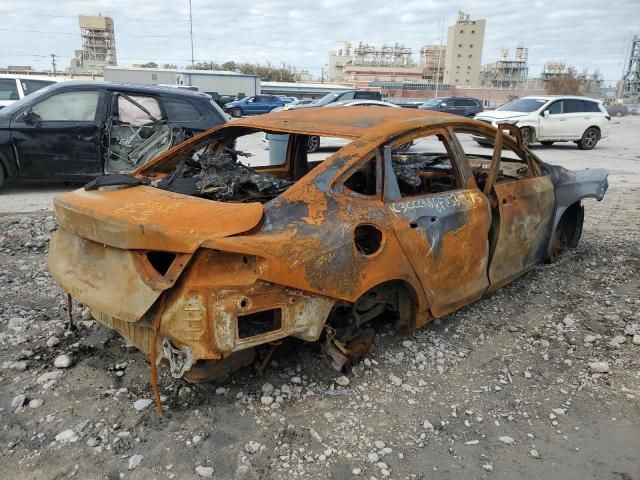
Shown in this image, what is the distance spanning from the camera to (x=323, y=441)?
2.53 meters

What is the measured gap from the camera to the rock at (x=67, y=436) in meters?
2.48

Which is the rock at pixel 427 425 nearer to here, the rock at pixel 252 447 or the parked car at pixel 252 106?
the rock at pixel 252 447

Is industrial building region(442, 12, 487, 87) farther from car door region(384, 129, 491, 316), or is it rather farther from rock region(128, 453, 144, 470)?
rock region(128, 453, 144, 470)

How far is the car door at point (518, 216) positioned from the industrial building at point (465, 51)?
10165cm

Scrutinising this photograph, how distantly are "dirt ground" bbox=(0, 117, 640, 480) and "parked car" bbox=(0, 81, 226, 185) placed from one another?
398cm

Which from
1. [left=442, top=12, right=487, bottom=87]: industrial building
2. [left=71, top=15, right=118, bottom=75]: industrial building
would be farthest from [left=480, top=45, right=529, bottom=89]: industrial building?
[left=71, top=15, right=118, bottom=75]: industrial building

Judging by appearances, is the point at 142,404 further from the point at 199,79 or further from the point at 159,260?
the point at 199,79

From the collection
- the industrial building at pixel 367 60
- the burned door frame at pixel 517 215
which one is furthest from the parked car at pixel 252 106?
the industrial building at pixel 367 60

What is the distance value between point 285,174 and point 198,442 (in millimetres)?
2621

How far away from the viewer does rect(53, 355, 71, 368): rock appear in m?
3.09

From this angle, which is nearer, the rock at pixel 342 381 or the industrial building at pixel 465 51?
the rock at pixel 342 381

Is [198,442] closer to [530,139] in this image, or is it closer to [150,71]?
[530,139]

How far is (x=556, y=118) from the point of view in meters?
15.2

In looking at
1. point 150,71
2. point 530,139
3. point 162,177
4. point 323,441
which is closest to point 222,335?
point 323,441
